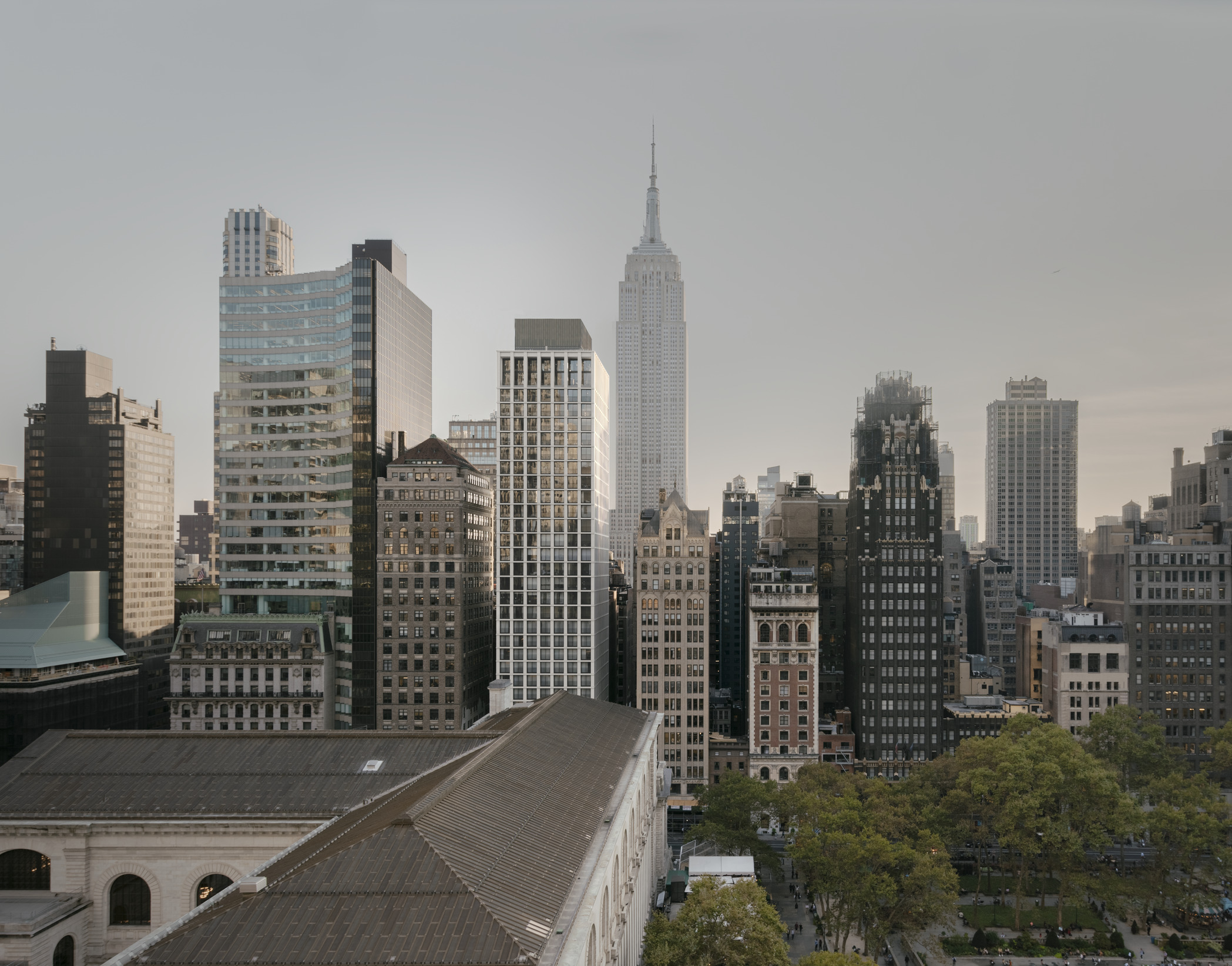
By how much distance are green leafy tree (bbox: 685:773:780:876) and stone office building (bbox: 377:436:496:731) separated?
5532 cm

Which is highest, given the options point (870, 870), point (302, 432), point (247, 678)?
point (302, 432)

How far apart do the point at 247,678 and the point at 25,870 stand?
7654 cm

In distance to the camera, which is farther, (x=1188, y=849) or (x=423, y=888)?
(x=1188, y=849)

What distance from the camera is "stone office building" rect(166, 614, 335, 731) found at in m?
160

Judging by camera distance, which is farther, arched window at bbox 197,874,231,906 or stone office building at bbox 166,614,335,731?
stone office building at bbox 166,614,335,731

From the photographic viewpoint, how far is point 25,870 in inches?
3356

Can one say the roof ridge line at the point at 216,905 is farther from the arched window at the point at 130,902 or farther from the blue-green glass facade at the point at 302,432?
the blue-green glass facade at the point at 302,432

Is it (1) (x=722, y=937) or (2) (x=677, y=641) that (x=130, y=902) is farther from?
(2) (x=677, y=641)

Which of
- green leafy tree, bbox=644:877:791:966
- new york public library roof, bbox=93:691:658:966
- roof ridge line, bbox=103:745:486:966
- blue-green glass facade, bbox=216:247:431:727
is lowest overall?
green leafy tree, bbox=644:877:791:966

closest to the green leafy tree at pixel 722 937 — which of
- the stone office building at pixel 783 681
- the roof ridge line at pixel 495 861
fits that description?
the roof ridge line at pixel 495 861

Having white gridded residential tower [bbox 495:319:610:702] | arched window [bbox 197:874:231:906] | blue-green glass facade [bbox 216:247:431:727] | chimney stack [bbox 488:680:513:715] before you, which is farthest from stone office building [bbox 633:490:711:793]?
arched window [bbox 197:874:231:906]

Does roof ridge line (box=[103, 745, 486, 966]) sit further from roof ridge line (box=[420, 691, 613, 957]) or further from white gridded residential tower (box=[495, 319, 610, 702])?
white gridded residential tower (box=[495, 319, 610, 702])

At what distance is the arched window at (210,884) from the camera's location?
8400cm

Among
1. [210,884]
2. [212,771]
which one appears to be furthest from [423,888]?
[212,771]
